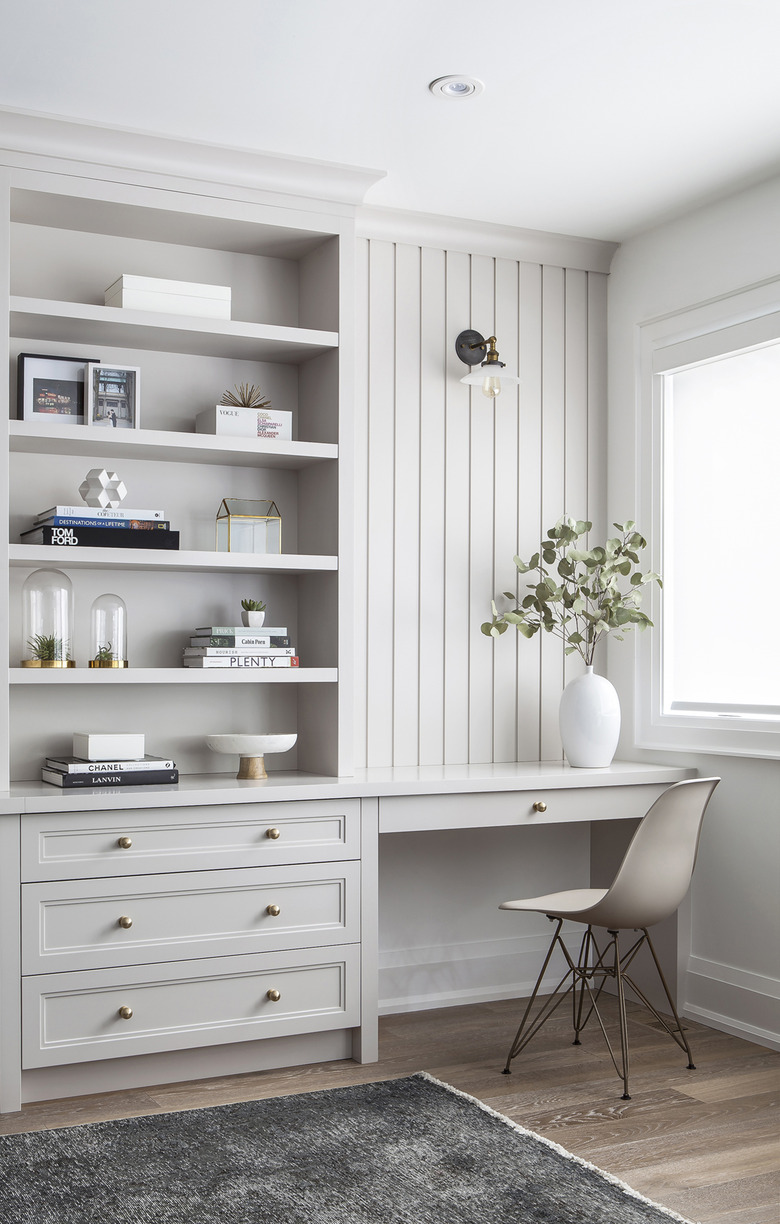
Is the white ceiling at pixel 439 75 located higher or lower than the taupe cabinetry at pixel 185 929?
higher

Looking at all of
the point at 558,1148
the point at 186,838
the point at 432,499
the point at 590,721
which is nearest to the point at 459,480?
the point at 432,499

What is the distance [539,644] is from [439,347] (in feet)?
3.66

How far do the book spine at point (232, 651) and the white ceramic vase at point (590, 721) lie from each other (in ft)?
3.21

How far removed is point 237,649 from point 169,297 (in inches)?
41.0

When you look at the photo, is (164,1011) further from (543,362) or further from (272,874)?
(543,362)

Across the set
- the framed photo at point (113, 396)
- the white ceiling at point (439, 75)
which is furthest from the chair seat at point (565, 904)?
the white ceiling at point (439, 75)

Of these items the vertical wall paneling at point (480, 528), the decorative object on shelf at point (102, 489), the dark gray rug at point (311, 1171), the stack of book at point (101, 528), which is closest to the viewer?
the dark gray rug at point (311, 1171)

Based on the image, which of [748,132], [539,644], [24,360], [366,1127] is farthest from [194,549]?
[748,132]

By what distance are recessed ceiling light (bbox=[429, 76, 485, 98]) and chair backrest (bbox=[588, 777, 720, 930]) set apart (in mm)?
1885

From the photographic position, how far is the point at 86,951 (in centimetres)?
289

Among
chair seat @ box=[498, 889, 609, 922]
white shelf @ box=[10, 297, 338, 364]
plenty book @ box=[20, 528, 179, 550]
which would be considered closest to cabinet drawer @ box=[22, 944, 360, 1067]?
chair seat @ box=[498, 889, 609, 922]

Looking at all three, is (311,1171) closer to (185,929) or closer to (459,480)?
(185,929)

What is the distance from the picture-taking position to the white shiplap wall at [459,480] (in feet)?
12.5

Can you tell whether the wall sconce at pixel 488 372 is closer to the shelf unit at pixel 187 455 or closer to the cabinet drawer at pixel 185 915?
the shelf unit at pixel 187 455
